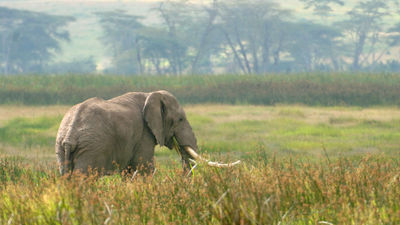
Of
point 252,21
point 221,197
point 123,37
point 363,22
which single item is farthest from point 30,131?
point 123,37

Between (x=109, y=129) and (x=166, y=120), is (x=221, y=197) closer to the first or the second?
(x=109, y=129)

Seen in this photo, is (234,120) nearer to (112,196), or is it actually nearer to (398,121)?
(398,121)

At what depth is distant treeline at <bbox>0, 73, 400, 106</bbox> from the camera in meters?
25.4

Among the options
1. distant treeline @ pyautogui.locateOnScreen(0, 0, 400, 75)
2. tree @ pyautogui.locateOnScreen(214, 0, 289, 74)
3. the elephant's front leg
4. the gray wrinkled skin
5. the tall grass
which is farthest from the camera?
tree @ pyautogui.locateOnScreen(214, 0, 289, 74)

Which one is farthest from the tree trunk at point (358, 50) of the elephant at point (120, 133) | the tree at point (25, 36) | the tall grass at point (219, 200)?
the tall grass at point (219, 200)

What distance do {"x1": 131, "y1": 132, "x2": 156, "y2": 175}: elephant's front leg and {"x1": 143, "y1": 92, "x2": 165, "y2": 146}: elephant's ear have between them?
0.12 meters

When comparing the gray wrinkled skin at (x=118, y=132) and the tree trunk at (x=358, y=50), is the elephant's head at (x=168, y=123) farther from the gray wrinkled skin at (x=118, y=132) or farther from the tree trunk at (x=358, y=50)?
the tree trunk at (x=358, y=50)

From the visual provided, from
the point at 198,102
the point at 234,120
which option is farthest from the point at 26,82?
the point at 234,120

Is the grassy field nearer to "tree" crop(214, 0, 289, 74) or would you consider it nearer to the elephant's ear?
the elephant's ear

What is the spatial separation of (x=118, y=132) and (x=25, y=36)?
61.0 metres

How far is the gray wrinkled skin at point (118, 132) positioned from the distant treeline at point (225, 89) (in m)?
17.8

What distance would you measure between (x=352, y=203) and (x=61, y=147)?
9.84 feet

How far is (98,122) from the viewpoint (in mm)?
6477

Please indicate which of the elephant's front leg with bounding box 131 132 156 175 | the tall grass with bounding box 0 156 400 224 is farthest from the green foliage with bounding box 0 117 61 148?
the tall grass with bounding box 0 156 400 224
